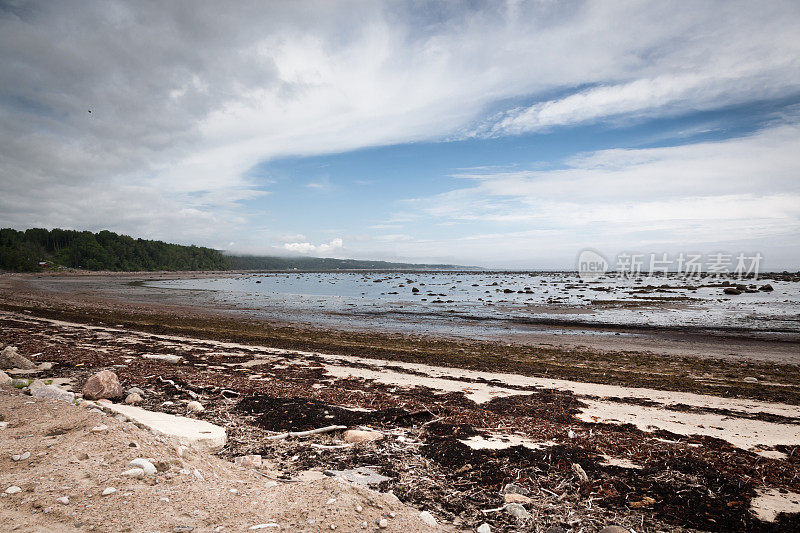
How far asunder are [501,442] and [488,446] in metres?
0.32

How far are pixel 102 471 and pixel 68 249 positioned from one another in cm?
16576

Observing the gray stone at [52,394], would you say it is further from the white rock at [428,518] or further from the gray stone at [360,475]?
the white rock at [428,518]

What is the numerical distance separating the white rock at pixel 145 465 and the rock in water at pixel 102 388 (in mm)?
3611

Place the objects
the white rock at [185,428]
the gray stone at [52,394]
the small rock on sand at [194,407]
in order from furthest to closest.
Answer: the small rock on sand at [194,407], the gray stone at [52,394], the white rock at [185,428]

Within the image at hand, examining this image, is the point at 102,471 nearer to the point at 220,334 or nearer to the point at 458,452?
the point at 458,452

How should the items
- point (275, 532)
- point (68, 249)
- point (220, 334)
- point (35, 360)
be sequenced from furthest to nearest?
point (68, 249) < point (220, 334) < point (35, 360) < point (275, 532)

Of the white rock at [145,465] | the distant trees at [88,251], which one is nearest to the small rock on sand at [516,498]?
the white rock at [145,465]

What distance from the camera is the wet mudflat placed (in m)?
4.15

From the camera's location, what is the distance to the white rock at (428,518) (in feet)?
12.2

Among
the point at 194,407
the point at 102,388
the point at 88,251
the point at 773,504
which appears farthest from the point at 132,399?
the point at 88,251

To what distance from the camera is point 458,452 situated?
5.41 m

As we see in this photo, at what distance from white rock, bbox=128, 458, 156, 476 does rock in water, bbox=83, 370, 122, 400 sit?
3.61 m

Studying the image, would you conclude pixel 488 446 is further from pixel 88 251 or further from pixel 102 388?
pixel 88 251

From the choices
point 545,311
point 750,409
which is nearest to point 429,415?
point 750,409
